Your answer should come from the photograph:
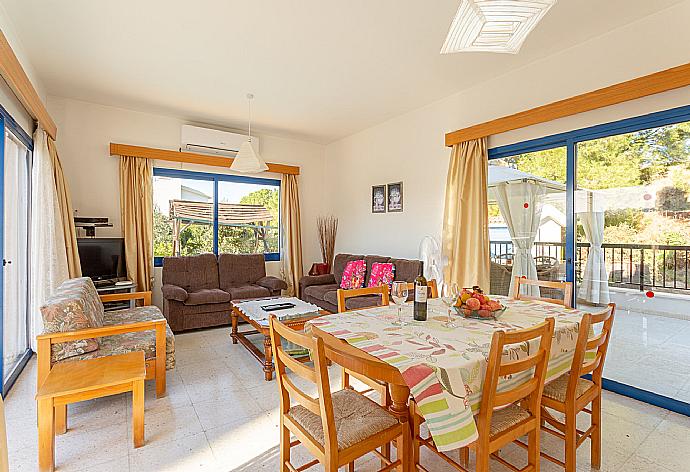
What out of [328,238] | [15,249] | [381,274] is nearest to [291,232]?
[328,238]

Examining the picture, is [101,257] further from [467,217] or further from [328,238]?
[467,217]

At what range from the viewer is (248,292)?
4.89 meters

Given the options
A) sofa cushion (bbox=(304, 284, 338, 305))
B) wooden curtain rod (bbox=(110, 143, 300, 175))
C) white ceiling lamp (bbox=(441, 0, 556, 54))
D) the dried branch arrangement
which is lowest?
sofa cushion (bbox=(304, 284, 338, 305))

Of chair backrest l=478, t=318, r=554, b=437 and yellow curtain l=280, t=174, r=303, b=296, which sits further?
yellow curtain l=280, t=174, r=303, b=296

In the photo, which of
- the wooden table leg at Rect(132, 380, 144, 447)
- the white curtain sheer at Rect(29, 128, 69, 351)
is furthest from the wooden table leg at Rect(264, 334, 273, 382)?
the white curtain sheer at Rect(29, 128, 69, 351)

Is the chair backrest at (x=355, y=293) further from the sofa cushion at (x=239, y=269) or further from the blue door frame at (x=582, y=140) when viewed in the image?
the sofa cushion at (x=239, y=269)

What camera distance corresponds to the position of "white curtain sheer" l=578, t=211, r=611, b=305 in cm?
309

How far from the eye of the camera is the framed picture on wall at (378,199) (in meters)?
5.40

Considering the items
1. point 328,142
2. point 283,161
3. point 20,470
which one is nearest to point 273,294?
point 283,161

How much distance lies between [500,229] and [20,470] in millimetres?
4076

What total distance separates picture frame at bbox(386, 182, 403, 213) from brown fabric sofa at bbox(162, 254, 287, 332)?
1.90m

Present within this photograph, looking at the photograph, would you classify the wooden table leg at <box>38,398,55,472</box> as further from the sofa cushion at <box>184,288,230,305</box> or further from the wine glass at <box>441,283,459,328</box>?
the sofa cushion at <box>184,288,230,305</box>

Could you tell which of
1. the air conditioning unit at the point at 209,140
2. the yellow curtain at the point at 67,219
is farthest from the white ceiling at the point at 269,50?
the yellow curtain at the point at 67,219

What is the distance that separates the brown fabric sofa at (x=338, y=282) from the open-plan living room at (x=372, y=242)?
0.05 m
